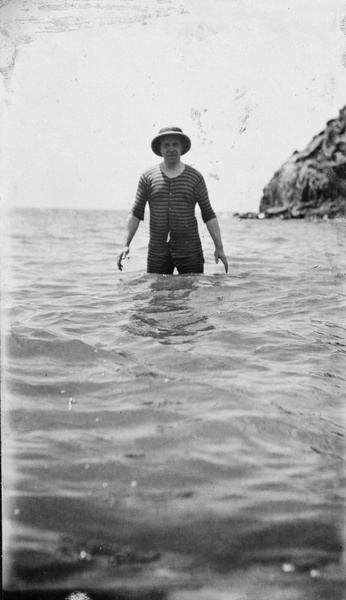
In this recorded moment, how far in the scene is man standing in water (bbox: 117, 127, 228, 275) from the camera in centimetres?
548

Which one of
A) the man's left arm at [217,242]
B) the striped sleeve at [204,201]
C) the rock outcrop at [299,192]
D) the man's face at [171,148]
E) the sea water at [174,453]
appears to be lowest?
the sea water at [174,453]

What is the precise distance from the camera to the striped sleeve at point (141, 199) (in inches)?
218

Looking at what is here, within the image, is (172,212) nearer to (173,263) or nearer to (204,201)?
(204,201)

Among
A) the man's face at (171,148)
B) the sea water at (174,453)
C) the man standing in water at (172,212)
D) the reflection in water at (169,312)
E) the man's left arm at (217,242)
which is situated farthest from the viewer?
the man's left arm at (217,242)

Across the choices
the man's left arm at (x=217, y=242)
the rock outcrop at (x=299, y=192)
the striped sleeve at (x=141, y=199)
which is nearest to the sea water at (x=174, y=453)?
the man's left arm at (x=217, y=242)

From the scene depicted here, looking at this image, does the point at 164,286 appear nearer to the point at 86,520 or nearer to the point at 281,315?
the point at 281,315

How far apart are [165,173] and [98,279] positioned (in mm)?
1532

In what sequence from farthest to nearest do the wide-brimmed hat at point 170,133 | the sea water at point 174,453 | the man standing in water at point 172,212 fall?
the man standing in water at point 172,212 < the wide-brimmed hat at point 170,133 < the sea water at point 174,453

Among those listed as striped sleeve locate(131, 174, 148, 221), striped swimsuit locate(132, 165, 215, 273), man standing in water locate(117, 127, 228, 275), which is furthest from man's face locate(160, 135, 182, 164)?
striped sleeve locate(131, 174, 148, 221)

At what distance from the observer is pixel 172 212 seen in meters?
5.53

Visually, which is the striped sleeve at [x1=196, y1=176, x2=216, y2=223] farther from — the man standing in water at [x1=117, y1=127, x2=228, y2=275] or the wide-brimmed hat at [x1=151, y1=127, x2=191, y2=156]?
the wide-brimmed hat at [x1=151, y1=127, x2=191, y2=156]

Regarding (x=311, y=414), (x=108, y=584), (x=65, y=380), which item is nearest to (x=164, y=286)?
(x=65, y=380)

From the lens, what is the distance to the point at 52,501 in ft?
6.58

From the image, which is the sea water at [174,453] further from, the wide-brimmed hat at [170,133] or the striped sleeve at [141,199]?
→ the wide-brimmed hat at [170,133]
